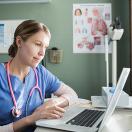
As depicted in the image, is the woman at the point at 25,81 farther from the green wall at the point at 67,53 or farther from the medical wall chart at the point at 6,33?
the medical wall chart at the point at 6,33

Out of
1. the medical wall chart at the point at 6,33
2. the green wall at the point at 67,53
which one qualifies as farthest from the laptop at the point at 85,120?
the medical wall chart at the point at 6,33

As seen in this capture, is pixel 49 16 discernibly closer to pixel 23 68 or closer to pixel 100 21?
pixel 100 21

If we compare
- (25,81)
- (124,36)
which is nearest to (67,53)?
(124,36)

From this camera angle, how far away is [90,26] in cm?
235

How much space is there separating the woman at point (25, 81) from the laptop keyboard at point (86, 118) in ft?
0.24

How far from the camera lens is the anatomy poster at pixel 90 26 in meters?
2.34

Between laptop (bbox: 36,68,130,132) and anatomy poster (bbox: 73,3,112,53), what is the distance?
1.28m

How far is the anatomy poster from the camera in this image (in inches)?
92.0

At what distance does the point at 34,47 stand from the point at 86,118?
389 mm

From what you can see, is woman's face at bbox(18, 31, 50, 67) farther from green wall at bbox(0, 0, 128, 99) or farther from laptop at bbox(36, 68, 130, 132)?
green wall at bbox(0, 0, 128, 99)

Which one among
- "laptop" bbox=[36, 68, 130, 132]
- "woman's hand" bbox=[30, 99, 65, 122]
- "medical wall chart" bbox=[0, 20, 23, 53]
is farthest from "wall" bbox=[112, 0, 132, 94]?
"woman's hand" bbox=[30, 99, 65, 122]

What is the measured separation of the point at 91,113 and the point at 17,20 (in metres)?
1.54

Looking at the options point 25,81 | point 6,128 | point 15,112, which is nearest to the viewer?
point 6,128

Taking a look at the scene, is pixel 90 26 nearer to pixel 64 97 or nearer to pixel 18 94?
Result: pixel 64 97
